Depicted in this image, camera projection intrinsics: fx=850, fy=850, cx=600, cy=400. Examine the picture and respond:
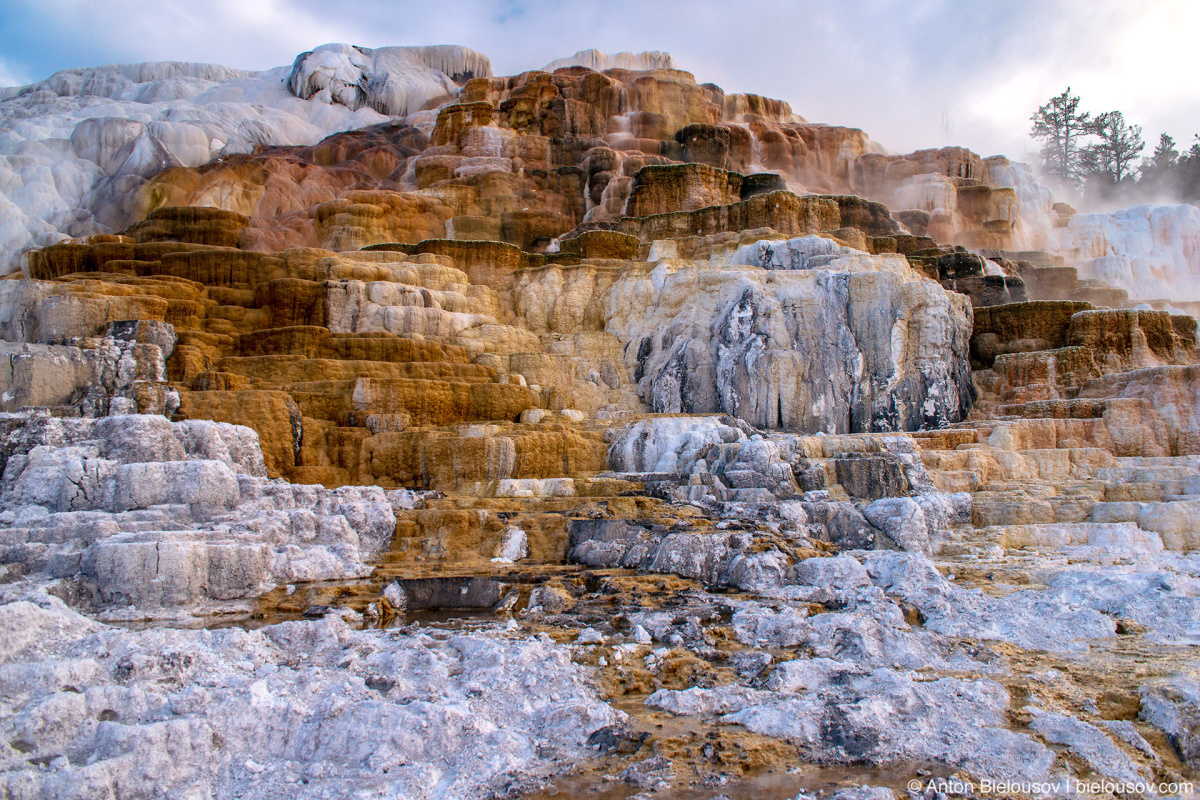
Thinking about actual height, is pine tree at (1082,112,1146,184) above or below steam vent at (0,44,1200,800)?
above

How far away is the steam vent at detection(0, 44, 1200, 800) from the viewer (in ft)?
13.5

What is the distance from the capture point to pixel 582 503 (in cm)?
946

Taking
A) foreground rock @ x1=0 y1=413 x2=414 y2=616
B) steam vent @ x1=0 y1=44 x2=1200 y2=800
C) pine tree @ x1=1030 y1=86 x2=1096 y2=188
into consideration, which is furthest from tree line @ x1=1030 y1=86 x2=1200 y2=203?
foreground rock @ x1=0 y1=413 x2=414 y2=616

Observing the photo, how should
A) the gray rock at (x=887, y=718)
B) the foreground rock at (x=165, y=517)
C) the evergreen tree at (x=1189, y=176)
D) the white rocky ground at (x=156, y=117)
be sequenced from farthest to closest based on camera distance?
the evergreen tree at (x=1189, y=176)
the white rocky ground at (x=156, y=117)
the foreground rock at (x=165, y=517)
the gray rock at (x=887, y=718)

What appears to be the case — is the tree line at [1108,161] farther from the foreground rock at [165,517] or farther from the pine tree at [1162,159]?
the foreground rock at [165,517]

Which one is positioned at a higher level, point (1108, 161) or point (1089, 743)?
point (1108, 161)

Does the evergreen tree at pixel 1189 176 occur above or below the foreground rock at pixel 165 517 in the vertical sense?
above

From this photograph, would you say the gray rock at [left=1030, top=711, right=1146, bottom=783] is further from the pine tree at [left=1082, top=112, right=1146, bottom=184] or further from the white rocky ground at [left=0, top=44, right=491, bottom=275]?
the pine tree at [left=1082, top=112, right=1146, bottom=184]

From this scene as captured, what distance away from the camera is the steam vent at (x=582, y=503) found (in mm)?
4105

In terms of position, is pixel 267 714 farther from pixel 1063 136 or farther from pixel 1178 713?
pixel 1063 136

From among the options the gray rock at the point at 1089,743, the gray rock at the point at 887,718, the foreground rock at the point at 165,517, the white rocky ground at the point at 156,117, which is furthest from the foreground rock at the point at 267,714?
the white rocky ground at the point at 156,117

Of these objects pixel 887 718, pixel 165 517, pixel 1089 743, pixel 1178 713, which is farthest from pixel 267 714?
pixel 1178 713

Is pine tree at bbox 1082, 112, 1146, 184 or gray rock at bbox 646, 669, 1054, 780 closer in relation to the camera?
gray rock at bbox 646, 669, 1054, 780

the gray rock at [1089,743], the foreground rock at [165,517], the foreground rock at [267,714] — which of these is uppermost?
the foreground rock at [165,517]
